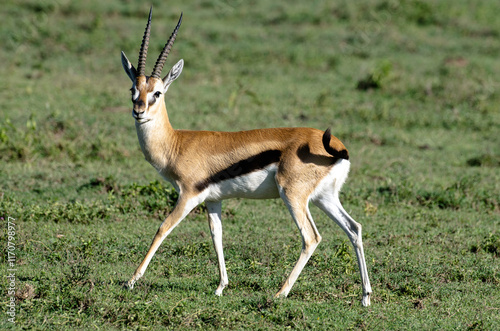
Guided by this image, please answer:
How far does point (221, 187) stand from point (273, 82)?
7.65m

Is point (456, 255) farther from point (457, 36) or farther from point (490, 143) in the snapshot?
point (457, 36)

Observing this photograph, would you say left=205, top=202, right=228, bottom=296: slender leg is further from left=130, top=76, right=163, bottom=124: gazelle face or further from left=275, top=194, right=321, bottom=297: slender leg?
left=130, top=76, right=163, bottom=124: gazelle face

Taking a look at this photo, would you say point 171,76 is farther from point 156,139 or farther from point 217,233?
point 217,233

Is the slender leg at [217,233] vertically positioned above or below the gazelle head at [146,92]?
below

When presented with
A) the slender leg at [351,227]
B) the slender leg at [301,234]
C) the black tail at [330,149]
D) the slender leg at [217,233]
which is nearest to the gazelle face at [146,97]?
the slender leg at [217,233]

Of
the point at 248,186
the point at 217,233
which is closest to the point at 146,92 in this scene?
the point at 248,186

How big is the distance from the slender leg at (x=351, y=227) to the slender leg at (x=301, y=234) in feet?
0.54

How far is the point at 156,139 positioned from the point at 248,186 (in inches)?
30.5

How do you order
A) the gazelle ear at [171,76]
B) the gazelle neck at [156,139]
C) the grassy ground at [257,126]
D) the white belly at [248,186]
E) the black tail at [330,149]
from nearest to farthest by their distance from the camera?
1. the black tail at [330,149]
2. the grassy ground at [257,126]
3. the white belly at [248,186]
4. the gazelle neck at [156,139]
5. the gazelle ear at [171,76]

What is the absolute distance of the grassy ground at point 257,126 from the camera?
439cm

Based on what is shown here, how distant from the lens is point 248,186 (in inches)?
177

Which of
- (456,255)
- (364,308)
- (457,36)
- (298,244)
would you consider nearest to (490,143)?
(456,255)

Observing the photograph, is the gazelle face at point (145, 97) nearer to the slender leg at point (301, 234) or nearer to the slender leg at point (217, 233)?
the slender leg at point (217, 233)

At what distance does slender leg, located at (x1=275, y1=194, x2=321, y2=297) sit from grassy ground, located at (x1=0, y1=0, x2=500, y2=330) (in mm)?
153
